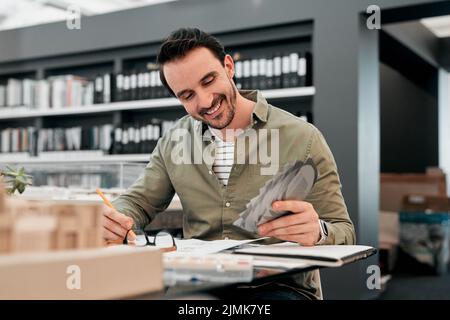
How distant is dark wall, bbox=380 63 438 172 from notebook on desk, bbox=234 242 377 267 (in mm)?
6068

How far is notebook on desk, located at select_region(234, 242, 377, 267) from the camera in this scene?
3.09 feet

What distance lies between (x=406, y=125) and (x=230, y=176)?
592 centimetres

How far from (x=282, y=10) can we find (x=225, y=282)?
3.60m

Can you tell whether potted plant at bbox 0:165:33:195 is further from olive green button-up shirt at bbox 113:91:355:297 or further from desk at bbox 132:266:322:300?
desk at bbox 132:266:322:300

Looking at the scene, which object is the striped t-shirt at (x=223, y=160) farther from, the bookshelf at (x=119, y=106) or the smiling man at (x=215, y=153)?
the bookshelf at (x=119, y=106)

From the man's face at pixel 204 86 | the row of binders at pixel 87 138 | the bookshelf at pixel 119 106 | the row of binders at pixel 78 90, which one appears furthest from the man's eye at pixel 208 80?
the row of binders at pixel 78 90

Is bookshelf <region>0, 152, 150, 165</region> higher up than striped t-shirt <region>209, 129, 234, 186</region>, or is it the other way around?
bookshelf <region>0, 152, 150, 165</region>

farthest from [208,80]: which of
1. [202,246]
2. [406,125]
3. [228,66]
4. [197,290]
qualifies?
[406,125]

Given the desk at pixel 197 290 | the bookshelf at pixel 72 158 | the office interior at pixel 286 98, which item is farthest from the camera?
the bookshelf at pixel 72 158

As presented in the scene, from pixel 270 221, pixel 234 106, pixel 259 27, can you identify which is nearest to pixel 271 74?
pixel 259 27

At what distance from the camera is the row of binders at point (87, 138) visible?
4.74 metres

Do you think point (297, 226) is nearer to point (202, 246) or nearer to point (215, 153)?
point (202, 246)

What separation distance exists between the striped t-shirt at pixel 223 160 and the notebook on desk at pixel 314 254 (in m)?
0.53

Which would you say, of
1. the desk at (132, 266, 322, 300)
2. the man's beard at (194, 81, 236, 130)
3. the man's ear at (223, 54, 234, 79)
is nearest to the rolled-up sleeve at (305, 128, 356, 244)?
the man's beard at (194, 81, 236, 130)
